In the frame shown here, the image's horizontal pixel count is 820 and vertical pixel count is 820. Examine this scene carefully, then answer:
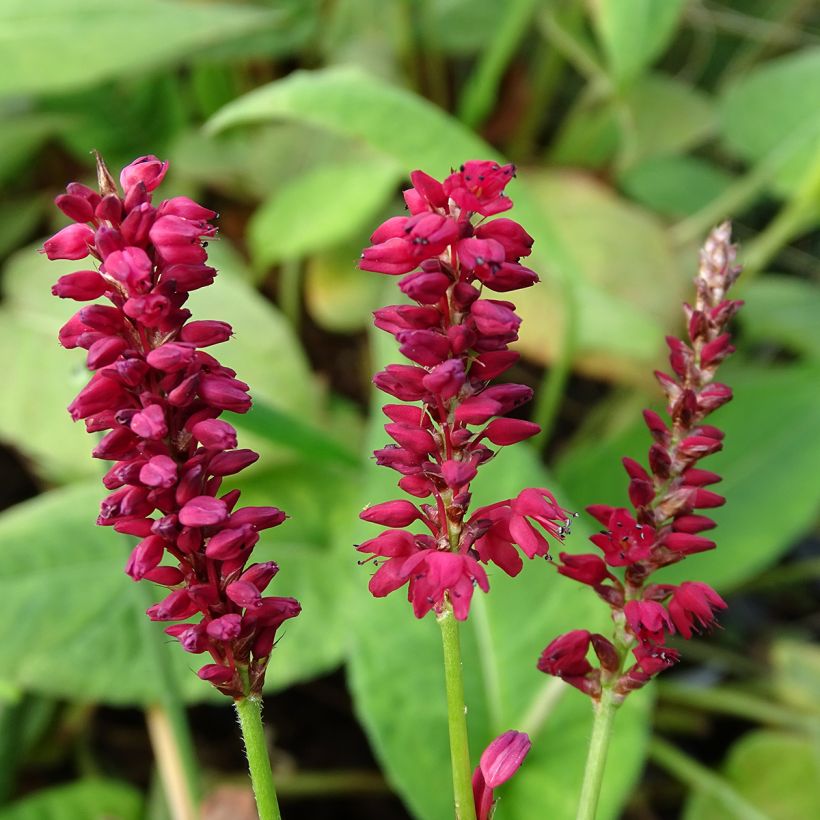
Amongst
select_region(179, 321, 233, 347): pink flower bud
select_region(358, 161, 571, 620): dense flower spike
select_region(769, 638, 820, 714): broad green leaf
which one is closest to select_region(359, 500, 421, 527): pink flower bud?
select_region(358, 161, 571, 620): dense flower spike

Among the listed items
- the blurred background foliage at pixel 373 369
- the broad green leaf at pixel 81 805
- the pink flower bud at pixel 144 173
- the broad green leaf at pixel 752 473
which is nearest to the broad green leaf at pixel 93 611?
the blurred background foliage at pixel 373 369

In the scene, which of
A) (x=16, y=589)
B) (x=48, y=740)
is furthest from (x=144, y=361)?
(x=48, y=740)

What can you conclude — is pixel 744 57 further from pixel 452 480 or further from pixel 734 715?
pixel 452 480

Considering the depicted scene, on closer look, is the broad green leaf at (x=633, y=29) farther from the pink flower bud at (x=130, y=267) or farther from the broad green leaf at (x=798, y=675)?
the pink flower bud at (x=130, y=267)

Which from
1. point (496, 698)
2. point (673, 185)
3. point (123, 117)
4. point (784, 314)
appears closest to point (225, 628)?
point (496, 698)

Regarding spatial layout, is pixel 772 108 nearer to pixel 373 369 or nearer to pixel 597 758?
pixel 373 369

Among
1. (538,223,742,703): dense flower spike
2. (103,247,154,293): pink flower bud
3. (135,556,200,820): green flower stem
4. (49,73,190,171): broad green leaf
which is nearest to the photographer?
(103,247,154,293): pink flower bud

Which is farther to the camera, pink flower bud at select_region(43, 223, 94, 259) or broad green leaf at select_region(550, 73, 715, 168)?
broad green leaf at select_region(550, 73, 715, 168)

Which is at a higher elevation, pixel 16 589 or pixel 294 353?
pixel 294 353

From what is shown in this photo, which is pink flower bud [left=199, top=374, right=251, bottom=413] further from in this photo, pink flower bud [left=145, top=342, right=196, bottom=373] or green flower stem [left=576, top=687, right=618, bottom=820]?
green flower stem [left=576, top=687, right=618, bottom=820]
